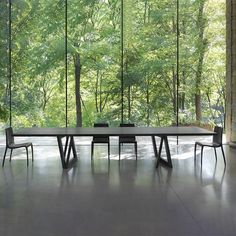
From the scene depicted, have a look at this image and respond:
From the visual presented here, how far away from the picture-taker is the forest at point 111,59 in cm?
955

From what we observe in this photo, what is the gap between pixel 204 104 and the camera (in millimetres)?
10078

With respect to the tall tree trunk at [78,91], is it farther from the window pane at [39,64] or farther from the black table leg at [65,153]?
the black table leg at [65,153]

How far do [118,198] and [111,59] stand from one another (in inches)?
236

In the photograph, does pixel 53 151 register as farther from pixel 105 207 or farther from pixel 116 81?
pixel 105 207

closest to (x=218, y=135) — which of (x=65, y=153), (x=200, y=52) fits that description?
(x=65, y=153)

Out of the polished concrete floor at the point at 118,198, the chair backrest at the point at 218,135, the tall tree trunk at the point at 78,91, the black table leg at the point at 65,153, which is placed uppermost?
the tall tree trunk at the point at 78,91

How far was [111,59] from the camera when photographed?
959cm

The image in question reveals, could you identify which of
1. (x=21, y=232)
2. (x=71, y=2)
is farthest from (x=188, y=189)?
(x=71, y=2)

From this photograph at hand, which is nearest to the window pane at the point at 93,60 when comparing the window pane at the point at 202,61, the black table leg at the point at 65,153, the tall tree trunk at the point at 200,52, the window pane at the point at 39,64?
the window pane at the point at 39,64

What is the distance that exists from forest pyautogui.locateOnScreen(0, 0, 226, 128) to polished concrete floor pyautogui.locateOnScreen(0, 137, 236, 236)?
289 cm

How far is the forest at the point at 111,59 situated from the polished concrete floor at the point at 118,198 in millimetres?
2892

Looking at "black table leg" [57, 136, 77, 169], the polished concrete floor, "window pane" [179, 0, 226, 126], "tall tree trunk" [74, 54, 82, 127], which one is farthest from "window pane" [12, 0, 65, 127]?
"window pane" [179, 0, 226, 126]

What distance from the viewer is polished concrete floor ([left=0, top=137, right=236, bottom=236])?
319 cm

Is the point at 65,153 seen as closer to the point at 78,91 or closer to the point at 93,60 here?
the point at 78,91
